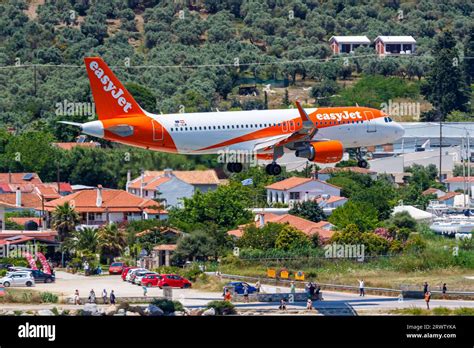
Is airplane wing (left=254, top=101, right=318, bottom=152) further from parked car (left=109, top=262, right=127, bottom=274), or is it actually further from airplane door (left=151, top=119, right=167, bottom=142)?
parked car (left=109, top=262, right=127, bottom=274)

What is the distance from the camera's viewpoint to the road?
294ft

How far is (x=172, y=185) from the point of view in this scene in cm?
15225

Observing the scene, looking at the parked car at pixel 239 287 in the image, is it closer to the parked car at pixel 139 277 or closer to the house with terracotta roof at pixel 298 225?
the parked car at pixel 139 277

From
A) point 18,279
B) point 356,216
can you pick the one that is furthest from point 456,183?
point 18,279

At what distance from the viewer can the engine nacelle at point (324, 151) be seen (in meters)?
90.9

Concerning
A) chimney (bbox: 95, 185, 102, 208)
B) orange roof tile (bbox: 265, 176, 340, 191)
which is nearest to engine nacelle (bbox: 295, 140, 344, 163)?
chimney (bbox: 95, 185, 102, 208)

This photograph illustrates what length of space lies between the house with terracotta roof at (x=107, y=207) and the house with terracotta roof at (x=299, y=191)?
16399 millimetres

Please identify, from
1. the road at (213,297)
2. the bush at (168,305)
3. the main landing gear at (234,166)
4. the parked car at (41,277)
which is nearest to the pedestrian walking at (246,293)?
the road at (213,297)

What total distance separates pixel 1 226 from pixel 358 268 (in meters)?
38.9

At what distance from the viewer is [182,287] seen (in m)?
106

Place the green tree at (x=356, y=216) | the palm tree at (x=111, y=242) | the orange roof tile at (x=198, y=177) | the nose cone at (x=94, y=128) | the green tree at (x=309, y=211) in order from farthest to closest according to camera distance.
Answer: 1. the orange roof tile at (x=198, y=177)
2. the green tree at (x=309, y=211)
3. the green tree at (x=356, y=216)
4. the palm tree at (x=111, y=242)
5. the nose cone at (x=94, y=128)

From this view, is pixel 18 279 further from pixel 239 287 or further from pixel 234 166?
pixel 234 166
